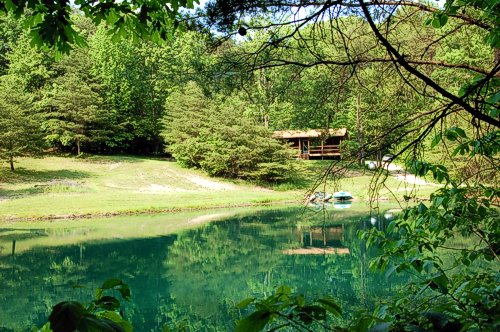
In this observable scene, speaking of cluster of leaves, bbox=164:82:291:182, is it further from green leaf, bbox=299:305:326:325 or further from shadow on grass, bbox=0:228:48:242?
green leaf, bbox=299:305:326:325

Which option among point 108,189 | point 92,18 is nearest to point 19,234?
point 108,189

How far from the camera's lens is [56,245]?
12695 mm

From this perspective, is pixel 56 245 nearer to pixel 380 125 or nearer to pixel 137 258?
pixel 137 258

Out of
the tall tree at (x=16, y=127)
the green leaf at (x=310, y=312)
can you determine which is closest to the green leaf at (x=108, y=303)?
the green leaf at (x=310, y=312)

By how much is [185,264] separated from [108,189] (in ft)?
39.9

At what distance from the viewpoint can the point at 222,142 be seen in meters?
25.7

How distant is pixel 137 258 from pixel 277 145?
1283 centimetres

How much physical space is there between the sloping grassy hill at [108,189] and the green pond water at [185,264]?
1780 mm

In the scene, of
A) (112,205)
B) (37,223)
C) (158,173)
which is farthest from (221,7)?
(158,173)

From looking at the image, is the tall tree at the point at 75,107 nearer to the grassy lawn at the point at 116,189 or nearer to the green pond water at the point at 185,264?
the grassy lawn at the point at 116,189

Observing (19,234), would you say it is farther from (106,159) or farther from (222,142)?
(106,159)

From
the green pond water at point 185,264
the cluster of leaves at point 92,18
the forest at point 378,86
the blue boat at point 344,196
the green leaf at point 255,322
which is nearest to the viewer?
the green leaf at point 255,322

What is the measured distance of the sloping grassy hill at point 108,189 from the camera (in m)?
17.8

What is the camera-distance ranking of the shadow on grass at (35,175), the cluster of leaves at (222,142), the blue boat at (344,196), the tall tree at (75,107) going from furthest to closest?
the tall tree at (75,107)
the cluster of leaves at (222,142)
the shadow on grass at (35,175)
the blue boat at (344,196)
